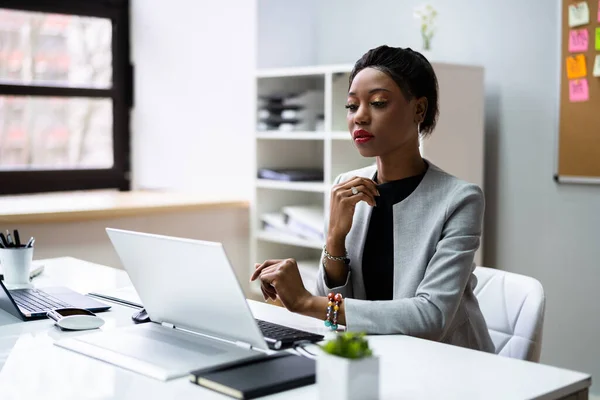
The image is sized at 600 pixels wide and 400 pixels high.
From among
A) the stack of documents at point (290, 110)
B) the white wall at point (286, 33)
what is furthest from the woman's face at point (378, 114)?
the white wall at point (286, 33)

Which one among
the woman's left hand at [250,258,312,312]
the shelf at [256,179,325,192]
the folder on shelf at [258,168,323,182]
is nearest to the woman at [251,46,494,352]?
the woman's left hand at [250,258,312,312]

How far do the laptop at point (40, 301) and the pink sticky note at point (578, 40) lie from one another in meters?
2.10

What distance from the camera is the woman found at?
5.33 feet

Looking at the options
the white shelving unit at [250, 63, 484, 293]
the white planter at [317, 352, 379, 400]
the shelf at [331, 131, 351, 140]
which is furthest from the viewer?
the shelf at [331, 131, 351, 140]

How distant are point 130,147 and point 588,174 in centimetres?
247

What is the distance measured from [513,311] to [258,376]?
852 millimetres

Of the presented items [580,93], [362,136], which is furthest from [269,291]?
[580,93]

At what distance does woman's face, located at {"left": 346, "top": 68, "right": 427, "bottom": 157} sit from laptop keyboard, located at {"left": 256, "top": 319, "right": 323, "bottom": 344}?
1.61 ft

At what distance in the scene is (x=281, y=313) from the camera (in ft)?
5.76

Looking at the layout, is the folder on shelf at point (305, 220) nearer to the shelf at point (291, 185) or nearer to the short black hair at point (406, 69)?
the shelf at point (291, 185)

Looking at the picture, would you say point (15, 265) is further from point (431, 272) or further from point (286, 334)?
point (431, 272)

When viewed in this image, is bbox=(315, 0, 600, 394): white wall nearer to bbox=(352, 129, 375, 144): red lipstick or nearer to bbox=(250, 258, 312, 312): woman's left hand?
A: bbox=(352, 129, 375, 144): red lipstick

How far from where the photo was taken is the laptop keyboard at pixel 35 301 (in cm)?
178

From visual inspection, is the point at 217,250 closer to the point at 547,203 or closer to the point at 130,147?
the point at 547,203
